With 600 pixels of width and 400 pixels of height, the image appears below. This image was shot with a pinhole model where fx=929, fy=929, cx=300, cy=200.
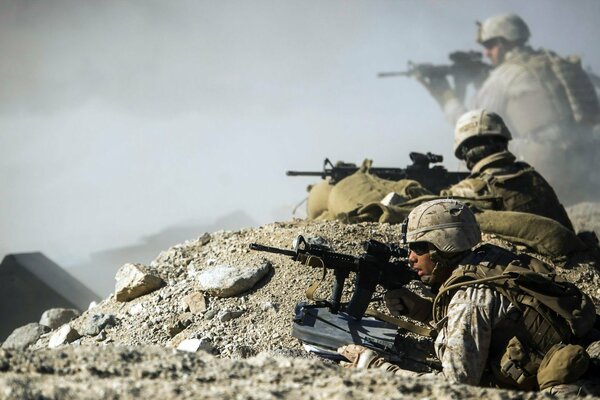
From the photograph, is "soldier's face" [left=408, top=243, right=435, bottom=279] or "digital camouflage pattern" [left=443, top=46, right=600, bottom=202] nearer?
"soldier's face" [left=408, top=243, right=435, bottom=279]

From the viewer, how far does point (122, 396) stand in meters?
2.99

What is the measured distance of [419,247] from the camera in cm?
421

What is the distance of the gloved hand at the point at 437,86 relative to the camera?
70.4ft

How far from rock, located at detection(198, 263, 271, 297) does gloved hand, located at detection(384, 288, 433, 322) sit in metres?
1.51

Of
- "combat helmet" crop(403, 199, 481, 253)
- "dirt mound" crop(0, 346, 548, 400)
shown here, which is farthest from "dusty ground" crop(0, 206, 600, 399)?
"combat helmet" crop(403, 199, 481, 253)

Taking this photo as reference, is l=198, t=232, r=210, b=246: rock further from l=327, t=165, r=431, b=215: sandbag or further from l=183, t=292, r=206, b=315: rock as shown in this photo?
l=327, t=165, r=431, b=215: sandbag

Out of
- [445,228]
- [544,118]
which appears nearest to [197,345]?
[445,228]

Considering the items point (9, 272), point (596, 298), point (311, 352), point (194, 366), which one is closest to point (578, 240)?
point (596, 298)

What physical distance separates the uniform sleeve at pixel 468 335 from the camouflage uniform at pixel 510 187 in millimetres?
3629

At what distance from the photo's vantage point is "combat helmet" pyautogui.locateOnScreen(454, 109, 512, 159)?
7.77m

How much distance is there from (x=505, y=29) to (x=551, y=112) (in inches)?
146

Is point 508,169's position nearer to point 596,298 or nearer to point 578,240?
point 578,240

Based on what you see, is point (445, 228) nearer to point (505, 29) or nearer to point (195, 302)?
point (195, 302)

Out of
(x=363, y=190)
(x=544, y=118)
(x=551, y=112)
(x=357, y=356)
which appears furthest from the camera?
(x=551, y=112)
